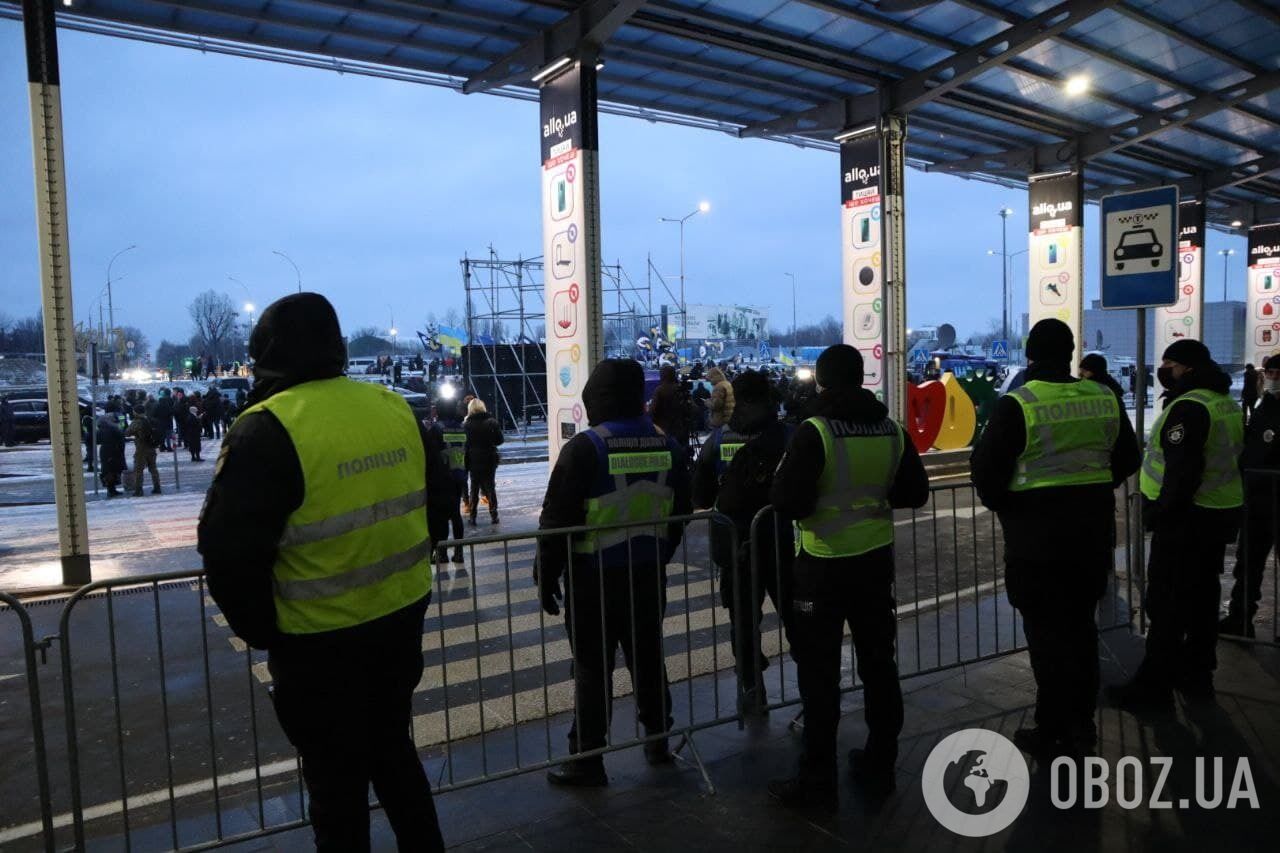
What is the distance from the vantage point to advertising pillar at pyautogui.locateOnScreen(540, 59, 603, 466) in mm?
11164

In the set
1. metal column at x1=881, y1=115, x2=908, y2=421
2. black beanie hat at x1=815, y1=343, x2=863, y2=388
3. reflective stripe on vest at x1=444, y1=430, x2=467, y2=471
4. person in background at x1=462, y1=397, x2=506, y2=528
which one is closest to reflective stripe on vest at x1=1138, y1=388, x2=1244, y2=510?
black beanie hat at x1=815, y1=343, x2=863, y2=388

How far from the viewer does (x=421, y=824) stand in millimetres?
2811

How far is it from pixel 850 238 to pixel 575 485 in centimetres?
1229

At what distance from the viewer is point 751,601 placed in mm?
4785

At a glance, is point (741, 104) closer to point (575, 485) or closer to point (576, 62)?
point (576, 62)

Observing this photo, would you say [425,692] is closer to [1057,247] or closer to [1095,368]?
[1095,368]

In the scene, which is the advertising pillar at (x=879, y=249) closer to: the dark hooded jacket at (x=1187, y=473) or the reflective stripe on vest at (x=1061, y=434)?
the dark hooded jacket at (x=1187, y=473)

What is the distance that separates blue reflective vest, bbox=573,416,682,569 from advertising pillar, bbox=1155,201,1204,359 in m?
21.6

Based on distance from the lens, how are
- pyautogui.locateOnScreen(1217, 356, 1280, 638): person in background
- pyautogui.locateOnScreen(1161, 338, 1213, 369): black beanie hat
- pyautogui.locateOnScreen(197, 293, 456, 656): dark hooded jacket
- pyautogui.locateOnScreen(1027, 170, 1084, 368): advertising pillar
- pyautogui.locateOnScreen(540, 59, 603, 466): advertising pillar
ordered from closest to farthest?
pyautogui.locateOnScreen(197, 293, 456, 656): dark hooded jacket
pyautogui.locateOnScreen(1161, 338, 1213, 369): black beanie hat
pyautogui.locateOnScreen(1217, 356, 1280, 638): person in background
pyautogui.locateOnScreen(540, 59, 603, 466): advertising pillar
pyautogui.locateOnScreen(1027, 170, 1084, 368): advertising pillar

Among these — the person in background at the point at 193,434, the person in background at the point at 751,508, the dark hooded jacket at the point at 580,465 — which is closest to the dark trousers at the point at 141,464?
the person in background at the point at 193,434

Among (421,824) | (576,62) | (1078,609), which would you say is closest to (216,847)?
(421,824)

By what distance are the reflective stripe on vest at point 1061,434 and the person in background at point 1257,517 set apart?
2.31 m

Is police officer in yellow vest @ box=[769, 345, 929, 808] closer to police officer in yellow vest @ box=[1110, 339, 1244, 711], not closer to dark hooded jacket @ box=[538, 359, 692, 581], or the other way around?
dark hooded jacket @ box=[538, 359, 692, 581]

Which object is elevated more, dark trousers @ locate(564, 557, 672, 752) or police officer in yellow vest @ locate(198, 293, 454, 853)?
police officer in yellow vest @ locate(198, 293, 454, 853)
